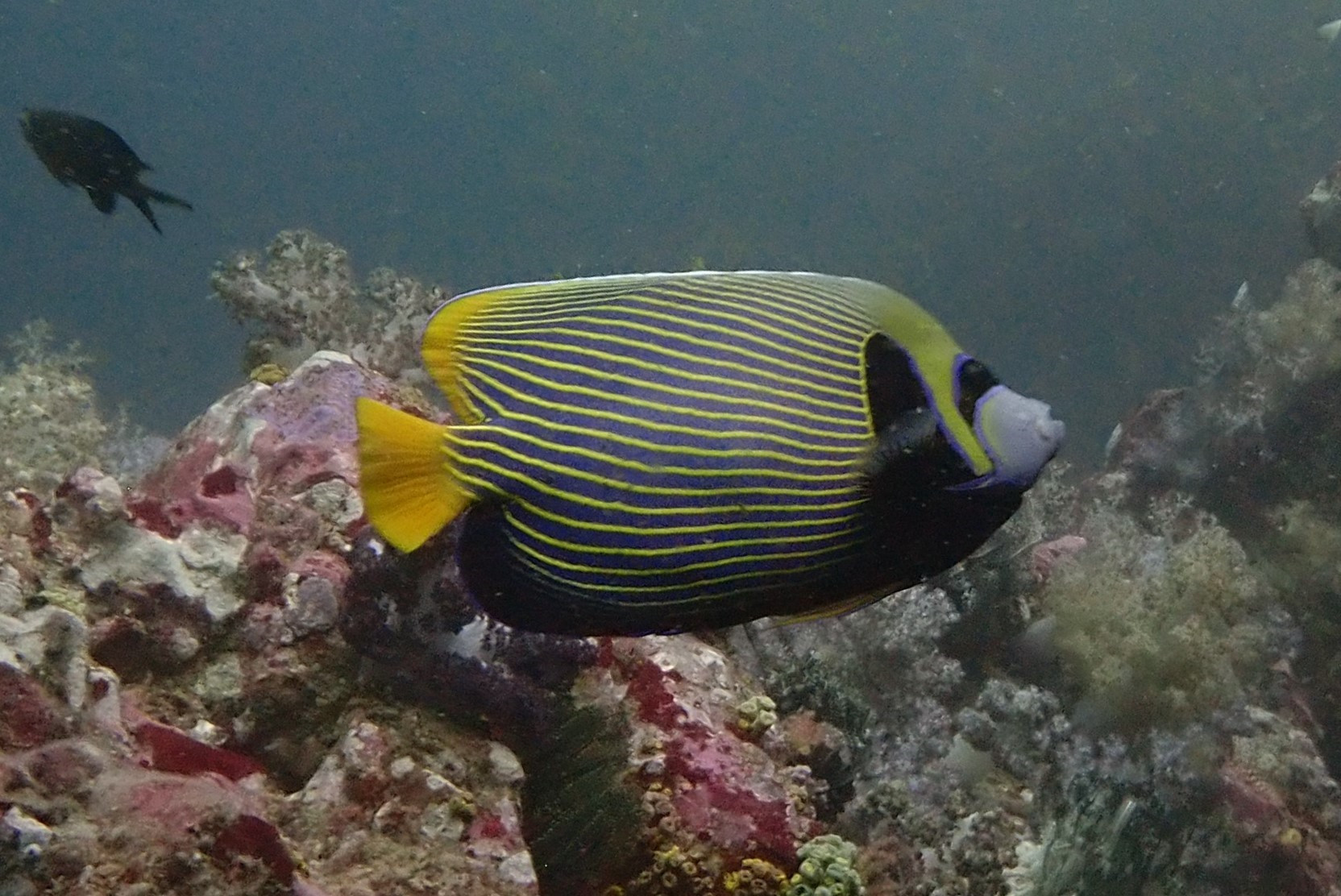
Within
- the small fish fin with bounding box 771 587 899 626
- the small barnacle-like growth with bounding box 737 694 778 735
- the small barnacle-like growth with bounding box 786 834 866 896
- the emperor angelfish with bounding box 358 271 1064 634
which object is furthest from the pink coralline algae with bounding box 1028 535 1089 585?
the emperor angelfish with bounding box 358 271 1064 634

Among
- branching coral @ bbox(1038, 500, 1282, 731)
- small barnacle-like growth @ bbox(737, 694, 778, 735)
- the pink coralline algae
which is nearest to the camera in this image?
small barnacle-like growth @ bbox(737, 694, 778, 735)

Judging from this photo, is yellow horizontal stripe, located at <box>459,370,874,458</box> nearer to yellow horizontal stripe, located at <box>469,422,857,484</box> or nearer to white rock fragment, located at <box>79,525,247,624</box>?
yellow horizontal stripe, located at <box>469,422,857,484</box>

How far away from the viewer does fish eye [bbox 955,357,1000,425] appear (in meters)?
1.40

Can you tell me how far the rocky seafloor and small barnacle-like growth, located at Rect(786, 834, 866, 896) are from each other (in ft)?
0.04

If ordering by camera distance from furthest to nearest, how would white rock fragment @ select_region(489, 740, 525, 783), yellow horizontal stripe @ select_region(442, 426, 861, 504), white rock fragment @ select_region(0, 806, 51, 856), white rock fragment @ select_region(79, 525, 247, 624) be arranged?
white rock fragment @ select_region(79, 525, 247, 624) → white rock fragment @ select_region(489, 740, 525, 783) → white rock fragment @ select_region(0, 806, 51, 856) → yellow horizontal stripe @ select_region(442, 426, 861, 504)

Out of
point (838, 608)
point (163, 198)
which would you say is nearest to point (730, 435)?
point (838, 608)

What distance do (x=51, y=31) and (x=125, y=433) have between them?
315 ft

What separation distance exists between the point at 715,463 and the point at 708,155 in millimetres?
70430

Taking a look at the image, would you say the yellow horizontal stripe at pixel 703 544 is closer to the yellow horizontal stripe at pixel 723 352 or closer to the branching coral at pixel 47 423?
the yellow horizontal stripe at pixel 723 352

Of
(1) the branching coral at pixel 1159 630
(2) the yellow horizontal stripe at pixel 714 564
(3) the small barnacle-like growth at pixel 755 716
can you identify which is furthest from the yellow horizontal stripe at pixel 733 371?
(1) the branching coral at pixel 1159 630

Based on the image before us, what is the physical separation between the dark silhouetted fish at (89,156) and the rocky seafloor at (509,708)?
0.72 m

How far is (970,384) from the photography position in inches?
55.7

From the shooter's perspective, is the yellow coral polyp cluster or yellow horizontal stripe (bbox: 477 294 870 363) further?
the yellow coral polyp cluster

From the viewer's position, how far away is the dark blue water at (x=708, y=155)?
93.6ft
